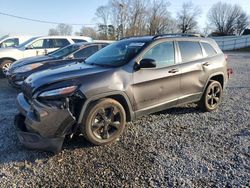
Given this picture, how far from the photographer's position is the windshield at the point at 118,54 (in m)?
4.74

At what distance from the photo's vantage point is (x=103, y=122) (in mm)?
4238

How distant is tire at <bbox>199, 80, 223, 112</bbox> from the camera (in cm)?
588

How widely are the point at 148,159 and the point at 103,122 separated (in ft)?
3.01

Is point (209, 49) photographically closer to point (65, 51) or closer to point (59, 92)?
point (59, 92)

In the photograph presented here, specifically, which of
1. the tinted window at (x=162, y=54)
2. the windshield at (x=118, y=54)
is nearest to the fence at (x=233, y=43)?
the tinted window at (x=162, y=54)

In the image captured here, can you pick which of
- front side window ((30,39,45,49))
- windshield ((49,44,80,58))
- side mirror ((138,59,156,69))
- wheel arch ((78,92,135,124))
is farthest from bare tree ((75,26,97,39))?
wheel arch ((78,92,135,124))

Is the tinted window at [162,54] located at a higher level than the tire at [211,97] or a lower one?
higher

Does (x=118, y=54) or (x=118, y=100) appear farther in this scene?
(x=118, y=54)

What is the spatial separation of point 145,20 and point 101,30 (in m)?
10.7

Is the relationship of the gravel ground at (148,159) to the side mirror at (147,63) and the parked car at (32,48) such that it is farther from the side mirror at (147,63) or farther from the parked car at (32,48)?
the parked car at (32,48)

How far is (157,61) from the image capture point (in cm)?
491

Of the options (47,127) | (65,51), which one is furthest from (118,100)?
(65,51)

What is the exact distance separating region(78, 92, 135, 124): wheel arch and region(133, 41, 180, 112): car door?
15 cm

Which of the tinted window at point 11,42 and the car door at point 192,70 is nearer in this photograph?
the car door at point 192,70
